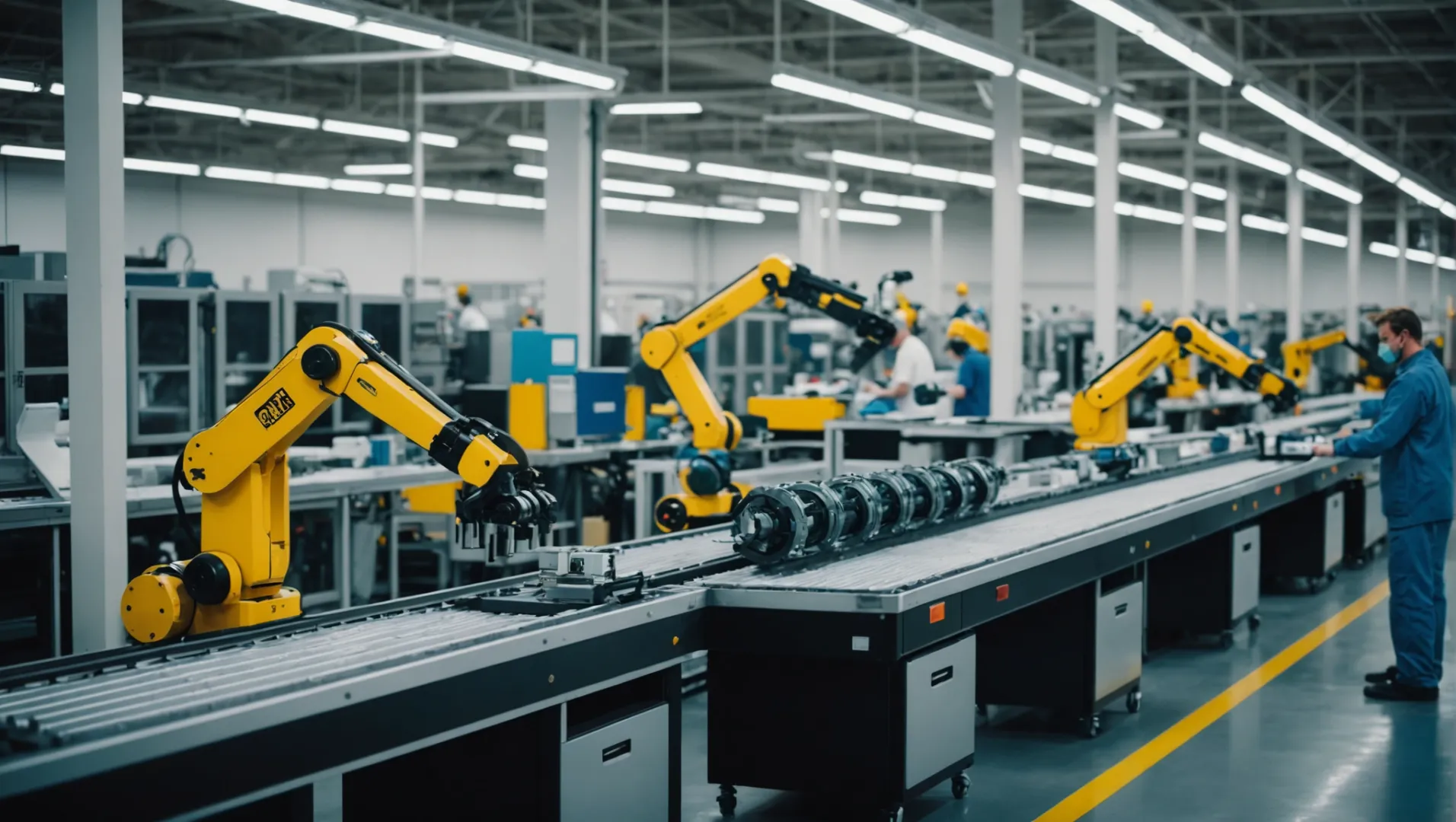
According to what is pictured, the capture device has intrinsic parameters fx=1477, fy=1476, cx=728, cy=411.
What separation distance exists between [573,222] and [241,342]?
4.26m

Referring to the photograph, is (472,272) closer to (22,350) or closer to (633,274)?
(633,274)

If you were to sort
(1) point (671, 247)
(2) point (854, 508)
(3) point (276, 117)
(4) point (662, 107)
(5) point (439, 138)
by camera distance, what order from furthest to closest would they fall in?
(1) point (671, 247), (5) point (439, 138), (3) point (276, 117), (4) point (662, 107), (2) point (854, 508)

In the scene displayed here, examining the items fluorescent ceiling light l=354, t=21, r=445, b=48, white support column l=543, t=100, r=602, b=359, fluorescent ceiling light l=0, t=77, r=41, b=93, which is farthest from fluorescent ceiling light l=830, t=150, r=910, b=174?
fluorescent ceiling light l=0, t=77, r=41, b=93

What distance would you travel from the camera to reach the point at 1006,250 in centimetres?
1095

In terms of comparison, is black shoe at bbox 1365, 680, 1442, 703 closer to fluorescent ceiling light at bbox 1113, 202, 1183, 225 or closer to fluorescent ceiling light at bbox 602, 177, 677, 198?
fluorescent ceiling light at bbox 602, 177, 677, 198

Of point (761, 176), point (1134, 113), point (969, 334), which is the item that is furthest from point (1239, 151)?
point (761, 176)

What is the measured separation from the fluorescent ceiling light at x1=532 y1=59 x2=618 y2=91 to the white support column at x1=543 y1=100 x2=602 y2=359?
209 cm

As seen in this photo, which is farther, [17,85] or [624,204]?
[624,204]

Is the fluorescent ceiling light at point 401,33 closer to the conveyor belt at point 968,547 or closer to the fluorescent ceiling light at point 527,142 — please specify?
the conveyor belt at point 968,547

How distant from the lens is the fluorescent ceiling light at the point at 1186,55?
851 centimetres

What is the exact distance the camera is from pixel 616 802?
11.5 ft

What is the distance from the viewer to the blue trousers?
5941 millimetres

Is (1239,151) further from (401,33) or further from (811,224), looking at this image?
(401,33)

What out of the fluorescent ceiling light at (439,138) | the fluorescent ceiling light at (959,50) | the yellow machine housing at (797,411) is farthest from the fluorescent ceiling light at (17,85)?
the fluorescent ceiling light at (439,138)
